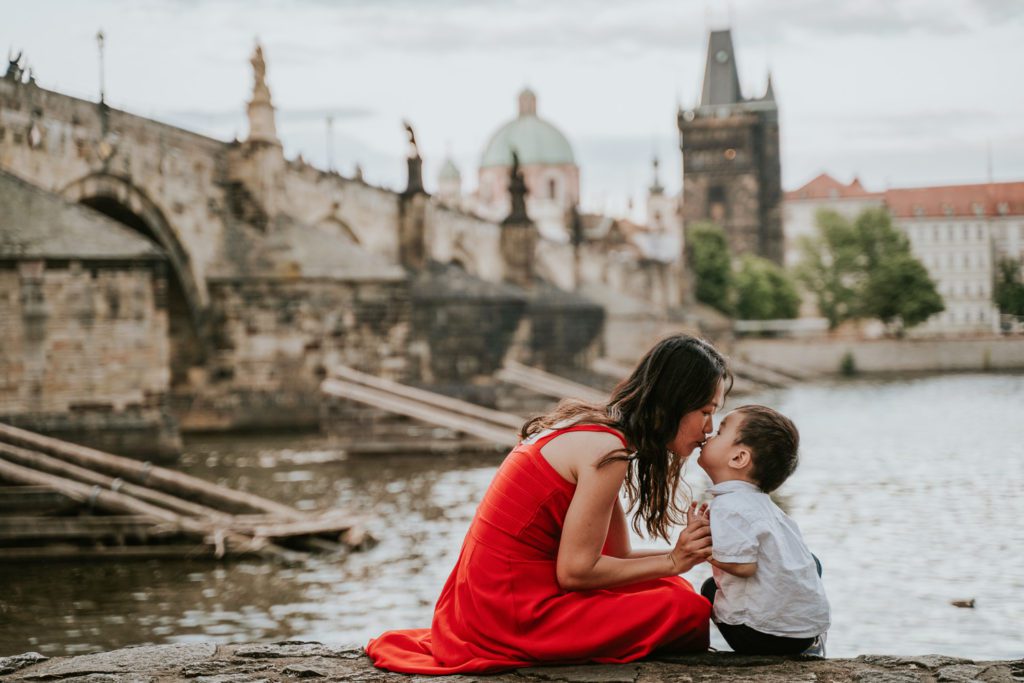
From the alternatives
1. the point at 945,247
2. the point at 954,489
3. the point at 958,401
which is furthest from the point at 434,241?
the point at 945,247

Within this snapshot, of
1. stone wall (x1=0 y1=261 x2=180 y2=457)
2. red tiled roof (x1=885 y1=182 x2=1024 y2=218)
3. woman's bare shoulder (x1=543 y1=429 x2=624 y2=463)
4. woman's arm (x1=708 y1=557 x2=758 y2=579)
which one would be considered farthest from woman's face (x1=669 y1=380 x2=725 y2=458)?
red tiled roof (x1=885 y1=182 x2=1024 y2=218)

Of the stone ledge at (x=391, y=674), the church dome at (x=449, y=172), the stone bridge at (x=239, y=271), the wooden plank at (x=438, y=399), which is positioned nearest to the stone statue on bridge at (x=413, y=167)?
the stone bridge at (x=239, y=271)

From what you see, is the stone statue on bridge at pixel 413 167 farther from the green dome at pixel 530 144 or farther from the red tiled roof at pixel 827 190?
the red tiled roof at pixel 827 190

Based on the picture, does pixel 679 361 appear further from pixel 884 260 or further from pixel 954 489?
pixel 884 260

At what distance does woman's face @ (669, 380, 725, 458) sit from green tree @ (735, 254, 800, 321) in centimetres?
6661

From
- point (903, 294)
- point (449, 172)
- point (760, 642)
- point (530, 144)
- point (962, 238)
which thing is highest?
point (530, 144)

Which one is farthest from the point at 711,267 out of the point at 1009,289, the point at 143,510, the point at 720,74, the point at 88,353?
the point at 143,510

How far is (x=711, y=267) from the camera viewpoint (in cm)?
6844

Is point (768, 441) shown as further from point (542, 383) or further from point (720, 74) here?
point (720, 74)

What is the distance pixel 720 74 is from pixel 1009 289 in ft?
124

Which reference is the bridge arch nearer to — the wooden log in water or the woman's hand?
the wooden log in water

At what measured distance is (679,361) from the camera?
12.2 ft

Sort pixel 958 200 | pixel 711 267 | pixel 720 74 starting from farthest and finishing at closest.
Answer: pixel 720 74
pixel 958 200
pixel 711 267

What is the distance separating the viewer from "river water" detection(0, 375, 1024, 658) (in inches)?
303
